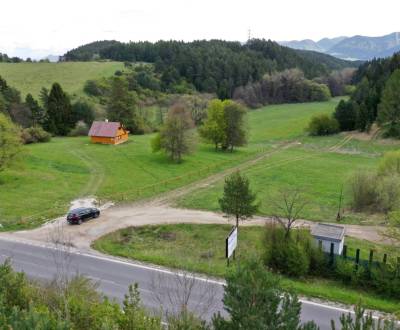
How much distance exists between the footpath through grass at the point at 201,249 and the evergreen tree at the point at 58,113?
53.9 m

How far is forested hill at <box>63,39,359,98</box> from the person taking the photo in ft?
475

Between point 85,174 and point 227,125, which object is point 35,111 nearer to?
point 85,174

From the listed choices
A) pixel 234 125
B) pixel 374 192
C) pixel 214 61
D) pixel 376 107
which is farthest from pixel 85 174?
pixel 214 61

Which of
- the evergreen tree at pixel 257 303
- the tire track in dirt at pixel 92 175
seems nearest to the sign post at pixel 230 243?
the evergreen tree at pixel 257 303

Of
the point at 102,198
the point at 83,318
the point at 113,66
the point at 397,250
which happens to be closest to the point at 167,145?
the point at 102,198

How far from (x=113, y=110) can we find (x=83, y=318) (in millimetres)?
68613

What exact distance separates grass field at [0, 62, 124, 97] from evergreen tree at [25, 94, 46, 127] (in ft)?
80.8

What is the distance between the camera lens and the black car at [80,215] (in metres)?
32.8

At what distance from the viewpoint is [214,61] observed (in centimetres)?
15538

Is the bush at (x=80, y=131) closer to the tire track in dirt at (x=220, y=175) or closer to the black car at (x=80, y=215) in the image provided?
the tire track in dirt at (x=220, y=175)

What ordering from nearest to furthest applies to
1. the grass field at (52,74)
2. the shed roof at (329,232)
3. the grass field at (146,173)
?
the shed roof at (329,232), the grass field at (146,173), the grass field at (52,74)

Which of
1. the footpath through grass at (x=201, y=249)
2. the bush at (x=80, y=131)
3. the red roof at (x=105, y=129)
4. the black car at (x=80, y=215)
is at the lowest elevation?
the footpath through grass at (x=201, y=249)

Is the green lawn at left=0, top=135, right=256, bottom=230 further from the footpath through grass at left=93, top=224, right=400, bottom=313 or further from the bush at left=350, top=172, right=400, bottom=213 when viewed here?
the bush at left=350, top=172, right=400, bottom=213

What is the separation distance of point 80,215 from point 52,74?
110 m
